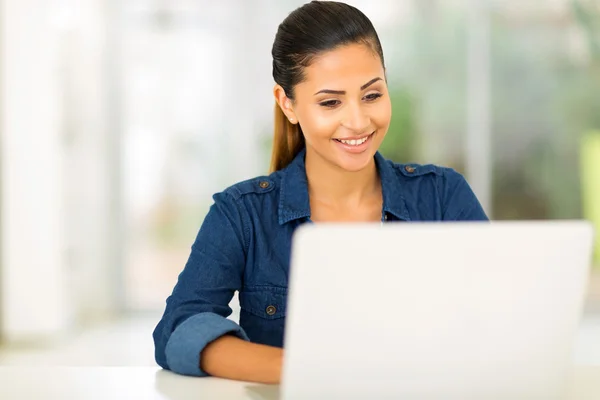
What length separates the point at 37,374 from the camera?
4.07ft

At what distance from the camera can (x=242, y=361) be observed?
3.87 ft

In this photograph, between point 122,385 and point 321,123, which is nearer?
point 122,385

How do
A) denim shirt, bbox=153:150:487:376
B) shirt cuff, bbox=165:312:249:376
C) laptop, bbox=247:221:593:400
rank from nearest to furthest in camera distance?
1. laptop, bbox=247:221:593:400
2. shirt cuff, bbox=165:312:249:376
3. denim shirt, bbox=153:150:487:376

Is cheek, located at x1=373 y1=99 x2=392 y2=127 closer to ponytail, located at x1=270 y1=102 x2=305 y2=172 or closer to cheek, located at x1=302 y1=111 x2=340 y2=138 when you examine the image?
cheek, located at x1=302 y1=111 x2=340 y2=138

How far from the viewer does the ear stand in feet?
5.56

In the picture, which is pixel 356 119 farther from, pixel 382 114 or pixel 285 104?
pixel 285 104

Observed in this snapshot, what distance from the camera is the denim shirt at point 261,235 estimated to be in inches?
56.7

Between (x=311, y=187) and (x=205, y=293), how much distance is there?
38 centimetres

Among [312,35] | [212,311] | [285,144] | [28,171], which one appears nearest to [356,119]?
[312,35]

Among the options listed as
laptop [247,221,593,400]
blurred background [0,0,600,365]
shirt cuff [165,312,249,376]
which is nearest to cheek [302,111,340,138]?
shirt cuff [165,312,249,376]

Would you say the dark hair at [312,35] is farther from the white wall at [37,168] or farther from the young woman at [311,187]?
the white wall at [37,168]

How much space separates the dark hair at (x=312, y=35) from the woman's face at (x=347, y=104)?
0.06 feet

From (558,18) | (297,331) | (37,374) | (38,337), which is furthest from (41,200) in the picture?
(297,331)

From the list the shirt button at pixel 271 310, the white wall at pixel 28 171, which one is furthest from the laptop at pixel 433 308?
the white wall at pixel 28 171
